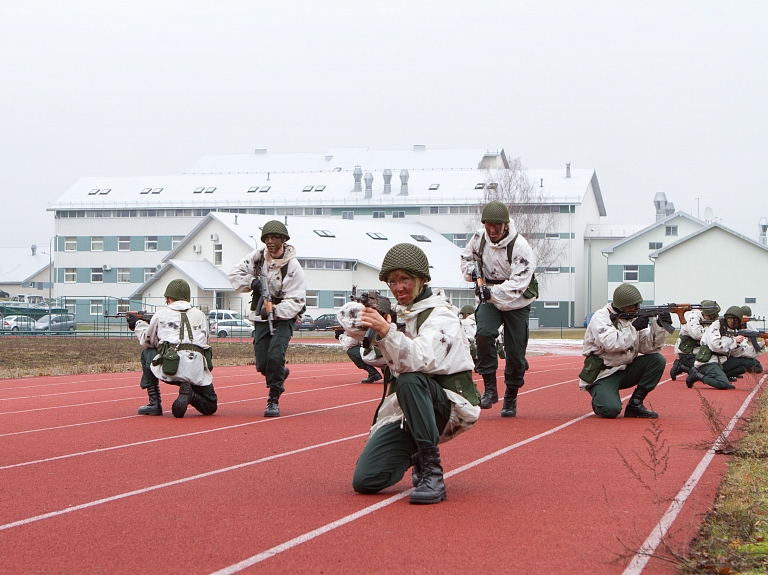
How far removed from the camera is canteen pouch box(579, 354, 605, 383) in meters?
11.2

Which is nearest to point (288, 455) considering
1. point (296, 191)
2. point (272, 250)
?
point (272, 250)

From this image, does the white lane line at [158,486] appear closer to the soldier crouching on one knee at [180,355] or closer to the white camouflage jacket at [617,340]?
the soldier crouching on one knee at [180,355]

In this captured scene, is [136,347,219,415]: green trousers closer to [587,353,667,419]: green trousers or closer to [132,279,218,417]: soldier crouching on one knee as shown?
[132,279,218,417]: soldier crouching on one knee

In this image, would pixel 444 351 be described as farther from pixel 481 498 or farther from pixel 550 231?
pixel 550 231

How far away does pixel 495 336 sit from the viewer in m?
10.9

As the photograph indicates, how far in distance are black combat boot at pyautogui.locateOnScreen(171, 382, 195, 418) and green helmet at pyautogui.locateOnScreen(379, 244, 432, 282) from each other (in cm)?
563

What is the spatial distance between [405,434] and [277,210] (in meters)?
72.5

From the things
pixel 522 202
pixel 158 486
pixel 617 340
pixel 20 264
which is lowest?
pixel 158 486

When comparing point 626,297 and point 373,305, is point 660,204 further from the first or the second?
point 373,305

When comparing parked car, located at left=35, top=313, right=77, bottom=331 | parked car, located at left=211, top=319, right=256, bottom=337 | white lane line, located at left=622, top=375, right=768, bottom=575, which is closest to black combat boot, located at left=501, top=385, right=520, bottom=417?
white lane line, located at left=622, top=375, right=768, bottom=575

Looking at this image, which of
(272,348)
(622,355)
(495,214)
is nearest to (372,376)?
(272,348)

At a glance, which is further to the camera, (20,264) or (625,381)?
(20,264)

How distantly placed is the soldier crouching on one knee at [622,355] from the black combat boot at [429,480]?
4.98 m

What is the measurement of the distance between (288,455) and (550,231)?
66.2 m
